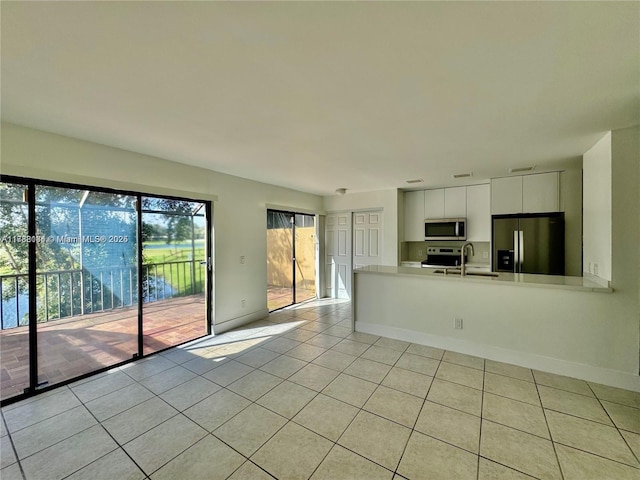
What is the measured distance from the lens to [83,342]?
2832 mm

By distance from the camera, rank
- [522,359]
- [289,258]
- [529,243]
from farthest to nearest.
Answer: [289,258]
[529,243]
[522,359]

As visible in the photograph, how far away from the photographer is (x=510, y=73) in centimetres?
159

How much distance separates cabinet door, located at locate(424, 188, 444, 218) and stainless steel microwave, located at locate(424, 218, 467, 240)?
0.13 meters

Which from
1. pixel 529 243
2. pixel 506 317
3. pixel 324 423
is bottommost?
pixel 324 423

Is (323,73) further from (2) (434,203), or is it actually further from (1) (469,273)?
(2) (434,203)

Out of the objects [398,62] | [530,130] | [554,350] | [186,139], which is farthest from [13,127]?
[554,350]

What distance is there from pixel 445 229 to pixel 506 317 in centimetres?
233

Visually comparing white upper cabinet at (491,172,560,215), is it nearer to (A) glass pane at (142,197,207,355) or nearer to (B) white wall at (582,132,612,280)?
(B) white wall at (582,132,612,280)

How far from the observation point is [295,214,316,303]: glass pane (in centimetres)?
589

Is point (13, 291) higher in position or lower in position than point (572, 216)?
lower

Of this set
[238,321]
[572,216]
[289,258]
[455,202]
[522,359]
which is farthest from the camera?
Answer: [289,258]

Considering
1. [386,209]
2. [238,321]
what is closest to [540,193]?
[386,209]

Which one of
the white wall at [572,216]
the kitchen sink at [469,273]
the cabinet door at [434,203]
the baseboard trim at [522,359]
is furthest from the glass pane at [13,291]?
the white wall at [572,216]

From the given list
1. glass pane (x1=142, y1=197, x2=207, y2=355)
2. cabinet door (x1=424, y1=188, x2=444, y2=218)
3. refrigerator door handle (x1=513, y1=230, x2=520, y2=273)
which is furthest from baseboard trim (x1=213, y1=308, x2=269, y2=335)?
refrigerator door handle (x1=513, y1=230, x2=520, y2=273)
